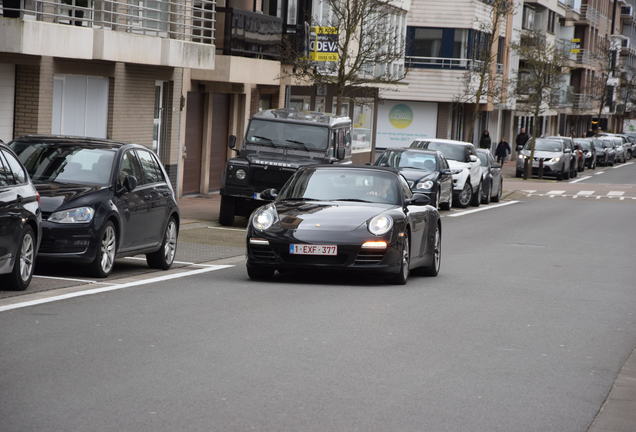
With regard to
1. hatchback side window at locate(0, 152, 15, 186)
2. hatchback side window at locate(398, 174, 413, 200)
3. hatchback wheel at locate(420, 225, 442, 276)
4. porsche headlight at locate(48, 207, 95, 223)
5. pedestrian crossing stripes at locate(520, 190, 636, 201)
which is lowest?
pedestrian crossing stripes at locate(520, 190, 636, 201)

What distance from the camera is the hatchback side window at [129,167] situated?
50.9 feet

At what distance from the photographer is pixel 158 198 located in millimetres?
16609

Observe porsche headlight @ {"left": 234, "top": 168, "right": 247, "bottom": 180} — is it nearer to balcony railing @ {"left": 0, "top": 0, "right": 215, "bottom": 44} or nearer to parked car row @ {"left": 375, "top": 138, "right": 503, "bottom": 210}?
balcony railing @ {"left": 0, "top": 0, "right": 215, "bottom": 44}

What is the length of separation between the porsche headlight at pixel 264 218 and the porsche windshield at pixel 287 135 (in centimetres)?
1060

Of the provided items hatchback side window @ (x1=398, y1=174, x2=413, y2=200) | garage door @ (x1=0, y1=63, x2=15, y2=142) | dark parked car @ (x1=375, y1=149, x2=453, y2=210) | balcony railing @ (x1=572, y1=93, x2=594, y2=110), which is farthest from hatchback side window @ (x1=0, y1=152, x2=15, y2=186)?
balcony railing @ (x1=572, y1=93, x2=594, y2=110)

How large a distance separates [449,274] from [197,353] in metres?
8.41

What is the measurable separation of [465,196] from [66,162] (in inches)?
906

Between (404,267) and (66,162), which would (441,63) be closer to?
(404,267)

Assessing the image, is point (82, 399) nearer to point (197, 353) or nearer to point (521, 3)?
point (197, 353)

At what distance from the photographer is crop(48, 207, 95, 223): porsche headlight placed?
14.4m

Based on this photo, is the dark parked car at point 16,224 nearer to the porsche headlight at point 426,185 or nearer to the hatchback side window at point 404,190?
the hatchback side window at point 404,190

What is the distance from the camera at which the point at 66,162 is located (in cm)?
1545

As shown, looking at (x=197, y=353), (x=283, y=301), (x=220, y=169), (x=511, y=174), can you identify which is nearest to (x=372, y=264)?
(x=283, y=301)

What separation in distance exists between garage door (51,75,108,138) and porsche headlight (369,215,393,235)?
1324 centimetres
